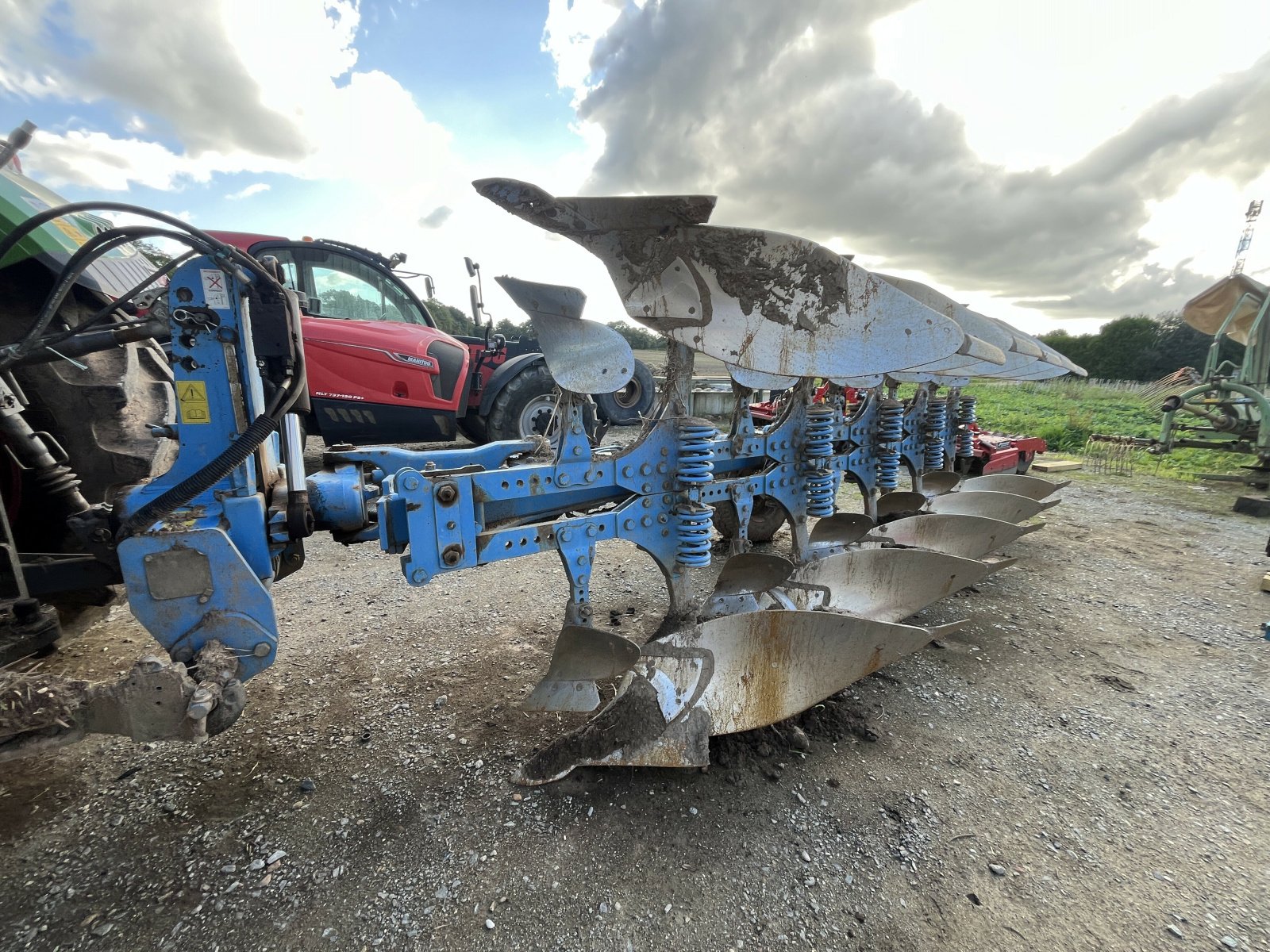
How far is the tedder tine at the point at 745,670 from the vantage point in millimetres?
2043

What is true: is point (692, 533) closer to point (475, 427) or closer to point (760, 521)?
point (760, 521)

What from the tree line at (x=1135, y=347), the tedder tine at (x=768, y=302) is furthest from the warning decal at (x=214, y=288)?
the tree line at (x=1135, y=347)

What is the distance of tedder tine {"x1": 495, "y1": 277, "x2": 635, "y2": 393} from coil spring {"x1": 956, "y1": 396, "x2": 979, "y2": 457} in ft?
11.9

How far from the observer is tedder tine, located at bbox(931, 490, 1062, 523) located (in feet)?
13.9

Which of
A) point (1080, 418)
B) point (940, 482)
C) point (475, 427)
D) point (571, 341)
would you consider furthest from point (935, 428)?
point (1080, 418)

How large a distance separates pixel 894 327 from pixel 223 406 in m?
2.46

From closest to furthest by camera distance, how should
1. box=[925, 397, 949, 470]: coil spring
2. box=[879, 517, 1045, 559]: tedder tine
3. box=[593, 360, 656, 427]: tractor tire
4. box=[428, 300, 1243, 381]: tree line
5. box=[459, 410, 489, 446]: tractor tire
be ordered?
box=[879, 517, 1045, 559]: tedder tine → box=[925, 397, 949, 470]: coil spring → box=[459, 410, 489, 446]: tractor tire → box=[593, 360, 656, 427]: tractor tire → box=[428, 300, 1243, 381]: tree line

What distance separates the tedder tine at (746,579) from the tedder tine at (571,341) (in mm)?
1268

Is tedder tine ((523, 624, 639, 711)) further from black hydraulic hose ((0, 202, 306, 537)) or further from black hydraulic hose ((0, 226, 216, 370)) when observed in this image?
black hydraulic hose ((0, 226, 216, 370))

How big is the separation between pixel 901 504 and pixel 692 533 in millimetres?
2572

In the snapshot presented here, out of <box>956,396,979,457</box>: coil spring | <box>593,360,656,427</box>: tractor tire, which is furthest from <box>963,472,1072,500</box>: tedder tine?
<box>593,360,656,427</box>: tractor tire

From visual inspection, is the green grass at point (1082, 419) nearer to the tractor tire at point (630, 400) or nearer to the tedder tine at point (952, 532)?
the tedder tine at point (952, 532)

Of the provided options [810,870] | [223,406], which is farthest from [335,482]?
[810,870]

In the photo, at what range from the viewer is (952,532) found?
3.63 meters
